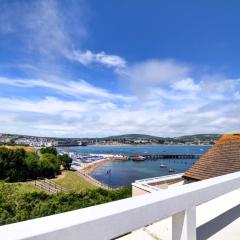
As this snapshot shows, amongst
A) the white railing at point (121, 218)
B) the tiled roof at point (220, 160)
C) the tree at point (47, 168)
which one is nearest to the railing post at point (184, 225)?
A: the white railing at point (121, 218)

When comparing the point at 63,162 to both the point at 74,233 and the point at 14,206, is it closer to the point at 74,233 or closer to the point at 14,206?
the point at 14,206

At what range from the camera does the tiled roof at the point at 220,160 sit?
1198 cm

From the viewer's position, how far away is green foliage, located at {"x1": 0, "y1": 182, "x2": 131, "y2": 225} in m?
15.0

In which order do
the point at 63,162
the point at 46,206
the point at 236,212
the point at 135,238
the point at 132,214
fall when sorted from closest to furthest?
the point at 132,214 < the point at 135,238 < the point at 236,212 < the point at 46,206 < the point at 63,162

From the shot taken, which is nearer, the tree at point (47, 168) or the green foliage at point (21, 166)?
the green foliage at point (21, 166)

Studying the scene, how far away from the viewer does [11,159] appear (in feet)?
179

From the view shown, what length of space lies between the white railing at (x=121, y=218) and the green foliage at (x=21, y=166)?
53.3m

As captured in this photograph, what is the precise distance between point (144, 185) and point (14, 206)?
794cm

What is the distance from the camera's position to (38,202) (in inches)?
778

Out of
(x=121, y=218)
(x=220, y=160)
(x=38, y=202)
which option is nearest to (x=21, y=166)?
(x=38, y=202)

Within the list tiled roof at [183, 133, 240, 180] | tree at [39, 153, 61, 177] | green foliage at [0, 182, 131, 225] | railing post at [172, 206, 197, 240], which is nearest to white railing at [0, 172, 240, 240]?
railing post at [172, 206, 197, 240]

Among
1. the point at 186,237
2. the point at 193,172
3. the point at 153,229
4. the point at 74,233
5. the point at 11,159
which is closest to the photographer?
the point at 74,233

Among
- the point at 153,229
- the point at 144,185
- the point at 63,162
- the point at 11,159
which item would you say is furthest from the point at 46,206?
the point at 63,162

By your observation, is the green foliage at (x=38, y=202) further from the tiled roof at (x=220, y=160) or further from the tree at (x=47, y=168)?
the tree at (x=47, y=168)
